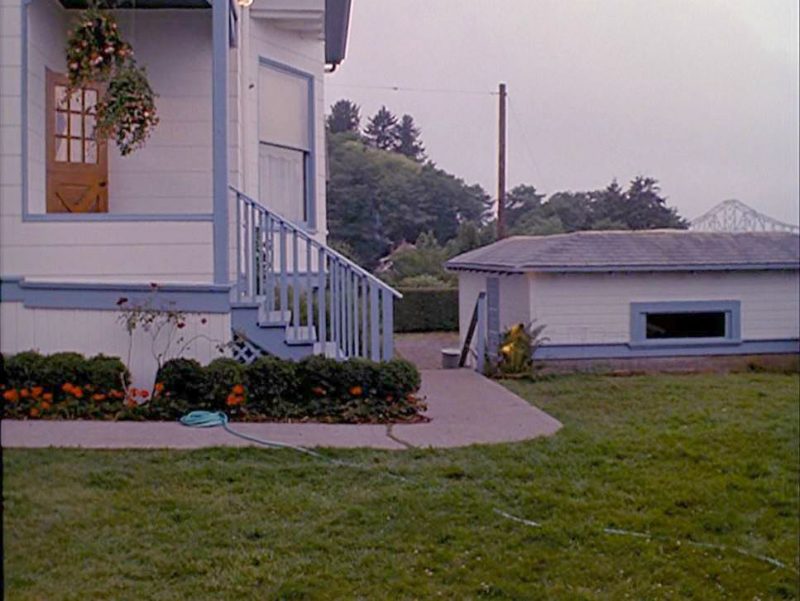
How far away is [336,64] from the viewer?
2.85 meters

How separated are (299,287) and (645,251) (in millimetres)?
1978

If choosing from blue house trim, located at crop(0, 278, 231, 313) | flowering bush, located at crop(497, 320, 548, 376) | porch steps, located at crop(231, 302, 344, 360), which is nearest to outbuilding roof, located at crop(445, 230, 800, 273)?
flowering bush, located at crop(497, 320, 548, 376)

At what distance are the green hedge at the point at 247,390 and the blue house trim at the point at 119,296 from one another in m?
0.25

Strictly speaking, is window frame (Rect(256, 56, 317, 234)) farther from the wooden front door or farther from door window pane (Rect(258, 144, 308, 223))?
the wooden front door

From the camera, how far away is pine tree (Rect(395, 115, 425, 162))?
2.53 m

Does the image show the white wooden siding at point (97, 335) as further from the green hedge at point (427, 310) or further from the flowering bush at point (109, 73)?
the green hedge at point (427, 310)

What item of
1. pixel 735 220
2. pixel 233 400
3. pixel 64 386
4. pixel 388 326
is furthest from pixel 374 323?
pixel 735 220

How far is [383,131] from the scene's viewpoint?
2545 mm

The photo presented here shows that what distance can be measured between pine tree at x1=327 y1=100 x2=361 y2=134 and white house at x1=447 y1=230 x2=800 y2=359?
68 cm

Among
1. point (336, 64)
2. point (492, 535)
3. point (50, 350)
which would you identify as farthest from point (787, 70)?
point (50, 350)

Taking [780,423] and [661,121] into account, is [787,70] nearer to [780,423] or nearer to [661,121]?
[661,121]

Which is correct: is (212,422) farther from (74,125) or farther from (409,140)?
(409,140)

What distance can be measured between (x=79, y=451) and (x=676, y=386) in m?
2.27

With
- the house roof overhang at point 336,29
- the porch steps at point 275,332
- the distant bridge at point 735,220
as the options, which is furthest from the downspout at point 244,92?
the distant bridge at point 735,220
